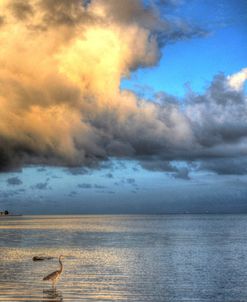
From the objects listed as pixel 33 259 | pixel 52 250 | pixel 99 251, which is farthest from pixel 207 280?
pixel 52 250

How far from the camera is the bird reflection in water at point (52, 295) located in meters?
32.2

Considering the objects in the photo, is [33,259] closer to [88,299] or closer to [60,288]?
[60,288]

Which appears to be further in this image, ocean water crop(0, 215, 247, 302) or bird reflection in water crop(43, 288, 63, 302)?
ocean water crop(0, 215, 247, 302)

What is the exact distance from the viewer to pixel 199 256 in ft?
196

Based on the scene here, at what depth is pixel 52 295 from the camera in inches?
1324

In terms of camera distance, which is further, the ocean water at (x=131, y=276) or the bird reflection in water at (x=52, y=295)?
the ocean water at (x=131, y=276)

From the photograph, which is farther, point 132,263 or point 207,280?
point 132,263

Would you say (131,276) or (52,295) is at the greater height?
(131,276)

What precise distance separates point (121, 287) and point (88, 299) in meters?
5.67

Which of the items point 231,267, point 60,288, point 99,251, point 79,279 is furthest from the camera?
point 99,251

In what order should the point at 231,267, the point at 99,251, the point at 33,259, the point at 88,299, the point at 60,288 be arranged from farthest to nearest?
the point at 99,251 → the point at 33,259 → the point at 231,267 → the point at 60,288 → the point at 88,299

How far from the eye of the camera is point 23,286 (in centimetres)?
3753

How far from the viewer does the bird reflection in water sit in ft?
106

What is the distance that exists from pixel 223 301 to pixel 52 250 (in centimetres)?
4309
